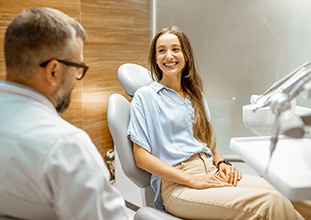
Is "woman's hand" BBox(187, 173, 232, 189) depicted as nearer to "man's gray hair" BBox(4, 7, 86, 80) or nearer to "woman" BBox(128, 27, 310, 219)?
"woman" BBox(128, 27, 310, 219)

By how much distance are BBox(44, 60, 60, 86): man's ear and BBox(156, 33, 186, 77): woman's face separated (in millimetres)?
850

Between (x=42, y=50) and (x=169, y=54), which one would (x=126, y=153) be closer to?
(x=169, y=54)

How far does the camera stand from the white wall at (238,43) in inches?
89.7

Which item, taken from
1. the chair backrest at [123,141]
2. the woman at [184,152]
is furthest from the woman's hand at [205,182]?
the chair backrest at [123,141]

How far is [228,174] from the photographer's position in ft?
5.14

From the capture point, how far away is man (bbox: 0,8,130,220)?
30.5 inches

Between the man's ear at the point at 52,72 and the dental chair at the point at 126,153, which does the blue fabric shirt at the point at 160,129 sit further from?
the man's ear at the point at 52,72

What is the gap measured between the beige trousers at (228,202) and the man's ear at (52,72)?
0.77m

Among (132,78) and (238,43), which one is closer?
(132,78)

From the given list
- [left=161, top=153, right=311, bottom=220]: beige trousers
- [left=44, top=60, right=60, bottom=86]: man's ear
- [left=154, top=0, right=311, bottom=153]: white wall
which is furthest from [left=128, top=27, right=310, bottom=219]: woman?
[left=154, top=0, right=311, bottom=153]: white wall

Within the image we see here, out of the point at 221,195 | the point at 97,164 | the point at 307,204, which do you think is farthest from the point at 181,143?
the point at 97,164

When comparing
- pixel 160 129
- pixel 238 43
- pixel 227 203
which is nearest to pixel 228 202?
pixel 227 203

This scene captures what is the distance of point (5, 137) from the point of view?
0.80 m

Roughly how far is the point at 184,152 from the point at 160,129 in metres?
0.16
